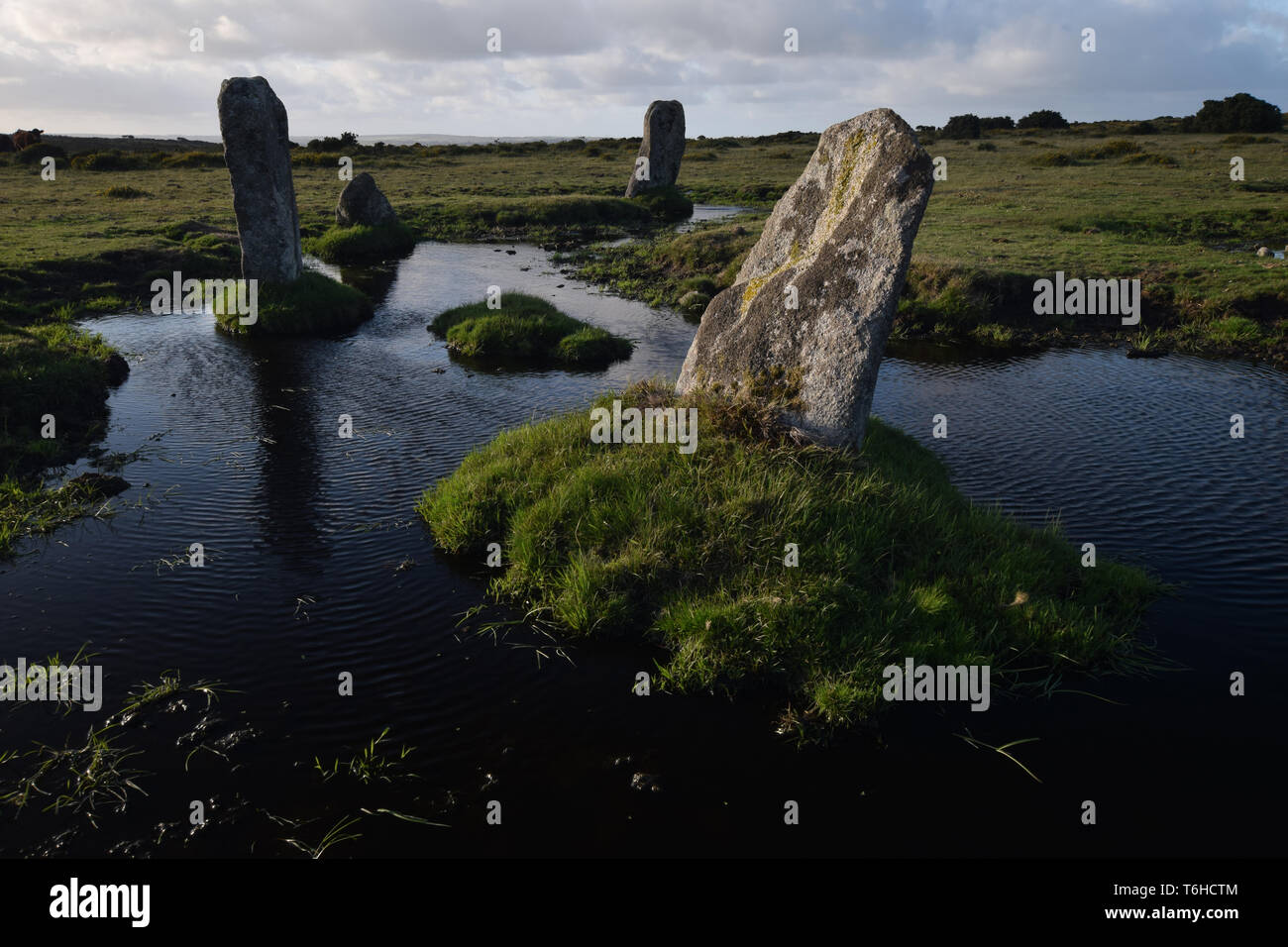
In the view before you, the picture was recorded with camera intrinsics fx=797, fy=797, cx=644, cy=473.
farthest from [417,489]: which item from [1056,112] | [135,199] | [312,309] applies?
[1056,112]

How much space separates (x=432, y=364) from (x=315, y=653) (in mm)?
14766

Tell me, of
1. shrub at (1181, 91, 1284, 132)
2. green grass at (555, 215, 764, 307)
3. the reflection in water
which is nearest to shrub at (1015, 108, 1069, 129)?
shrub at (1181, 91, 1284, 132)

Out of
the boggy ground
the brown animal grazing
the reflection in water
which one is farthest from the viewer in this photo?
the brown animal grazing

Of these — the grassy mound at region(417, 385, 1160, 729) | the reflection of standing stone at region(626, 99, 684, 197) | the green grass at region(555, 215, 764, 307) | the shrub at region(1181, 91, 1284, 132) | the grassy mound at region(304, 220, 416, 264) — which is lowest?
the grassy mound at region(417, 385, 1160, 729)

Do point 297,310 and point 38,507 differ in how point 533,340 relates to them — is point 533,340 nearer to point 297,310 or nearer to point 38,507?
point 297,310

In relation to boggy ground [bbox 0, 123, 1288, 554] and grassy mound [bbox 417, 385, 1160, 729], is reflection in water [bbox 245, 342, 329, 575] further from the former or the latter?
boggy ground [bbox 0, 123, 1288, 554]

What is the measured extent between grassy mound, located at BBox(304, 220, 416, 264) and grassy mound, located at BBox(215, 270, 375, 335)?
1257 centimetres

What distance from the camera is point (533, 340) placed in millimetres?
24859

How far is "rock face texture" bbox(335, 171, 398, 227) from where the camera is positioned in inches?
1738

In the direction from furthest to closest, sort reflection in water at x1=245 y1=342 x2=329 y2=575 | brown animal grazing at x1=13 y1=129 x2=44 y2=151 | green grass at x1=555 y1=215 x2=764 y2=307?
brown animal grazing at x1=13 y1=129 x2=44 y2=151, green grass at x1=555 y1=215 x2=764 y2=307, reflection in water at x1=245 y1=342 x2=329 y2=575

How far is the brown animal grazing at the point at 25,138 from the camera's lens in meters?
92.2

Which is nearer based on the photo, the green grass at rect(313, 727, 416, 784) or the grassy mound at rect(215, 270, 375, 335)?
the green grass at rect(313, 727, 416, 784)

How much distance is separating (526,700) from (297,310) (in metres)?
22.2

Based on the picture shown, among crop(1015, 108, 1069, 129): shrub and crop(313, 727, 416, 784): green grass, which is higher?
crop(1015, 108, 1069, 129): shrub
